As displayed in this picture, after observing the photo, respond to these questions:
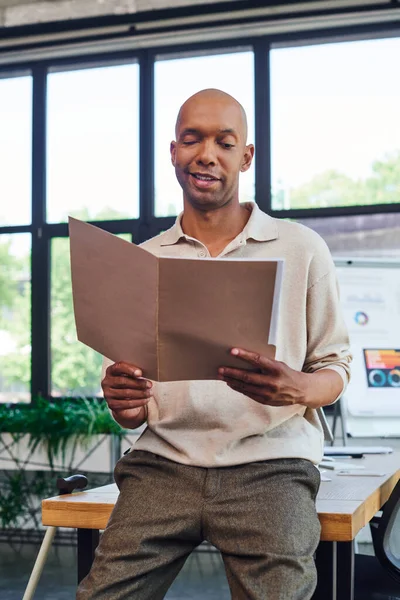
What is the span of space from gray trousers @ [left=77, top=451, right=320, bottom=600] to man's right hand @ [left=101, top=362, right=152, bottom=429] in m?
0.11

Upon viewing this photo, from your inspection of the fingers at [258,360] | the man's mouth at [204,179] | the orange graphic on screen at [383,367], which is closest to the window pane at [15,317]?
the orange graphic on screen at [383,367]

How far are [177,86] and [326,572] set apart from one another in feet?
14.0

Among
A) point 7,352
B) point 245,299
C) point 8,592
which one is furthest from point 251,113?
point 245,299

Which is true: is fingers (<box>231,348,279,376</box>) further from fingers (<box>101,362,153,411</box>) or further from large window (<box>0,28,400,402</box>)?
large window (<box>0,28,400,402</box>)

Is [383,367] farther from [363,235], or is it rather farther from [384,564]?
[384,564]

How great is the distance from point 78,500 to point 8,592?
2.19 meters

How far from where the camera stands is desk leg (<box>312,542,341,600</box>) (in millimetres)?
1289

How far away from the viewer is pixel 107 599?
3.87ft

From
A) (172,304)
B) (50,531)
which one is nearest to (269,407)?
(172,304)

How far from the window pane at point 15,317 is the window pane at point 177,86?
1.04m

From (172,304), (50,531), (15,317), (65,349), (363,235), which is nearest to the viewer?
(172,304)

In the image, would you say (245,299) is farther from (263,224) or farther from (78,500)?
(78,500)

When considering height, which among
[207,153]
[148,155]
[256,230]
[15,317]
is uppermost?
[148,155]

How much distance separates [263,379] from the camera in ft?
3.84
